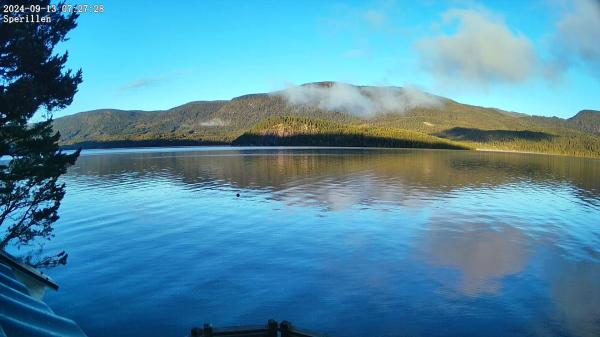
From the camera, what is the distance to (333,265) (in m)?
31.6

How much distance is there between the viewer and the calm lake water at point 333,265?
22500 mm

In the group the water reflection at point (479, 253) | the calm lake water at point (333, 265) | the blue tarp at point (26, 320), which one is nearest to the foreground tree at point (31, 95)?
the calm lake water at point (333, 265)

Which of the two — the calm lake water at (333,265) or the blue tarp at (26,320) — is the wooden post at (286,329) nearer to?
the calm lake water at (333,265)

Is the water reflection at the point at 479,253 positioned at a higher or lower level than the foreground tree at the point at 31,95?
lower

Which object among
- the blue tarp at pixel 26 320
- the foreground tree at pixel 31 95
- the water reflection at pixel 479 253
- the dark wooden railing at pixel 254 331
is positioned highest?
the foreground tree at pixel 31 95

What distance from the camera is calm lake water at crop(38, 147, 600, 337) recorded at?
2250 cm

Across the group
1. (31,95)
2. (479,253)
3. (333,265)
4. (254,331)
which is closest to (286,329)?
(254,331)

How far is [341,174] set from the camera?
104 meters

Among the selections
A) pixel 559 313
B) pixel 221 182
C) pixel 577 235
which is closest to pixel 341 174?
pixel 221 182

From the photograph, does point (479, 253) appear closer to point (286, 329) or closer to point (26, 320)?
point (286, 329)

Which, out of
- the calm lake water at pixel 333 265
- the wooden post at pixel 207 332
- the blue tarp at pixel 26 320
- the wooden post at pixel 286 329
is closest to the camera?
the blue tarp at pixel 26 320

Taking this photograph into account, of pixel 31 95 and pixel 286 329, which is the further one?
pixel 31 95

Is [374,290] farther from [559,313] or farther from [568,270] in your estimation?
[568,270]

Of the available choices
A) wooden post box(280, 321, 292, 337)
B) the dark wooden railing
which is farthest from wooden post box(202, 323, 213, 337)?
wooden post box(280, 321, 292, 337)
